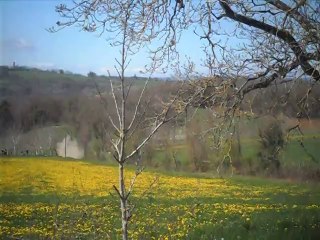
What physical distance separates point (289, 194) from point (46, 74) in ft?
9.35

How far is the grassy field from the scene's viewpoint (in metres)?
3.38

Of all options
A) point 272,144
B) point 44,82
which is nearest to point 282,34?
point 272,144

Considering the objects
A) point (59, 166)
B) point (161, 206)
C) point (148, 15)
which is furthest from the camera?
point (161, 206)

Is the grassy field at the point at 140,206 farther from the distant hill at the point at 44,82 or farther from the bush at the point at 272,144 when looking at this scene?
the distant hill at the point at 44,82

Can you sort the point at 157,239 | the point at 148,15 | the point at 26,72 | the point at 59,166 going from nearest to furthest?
1. the point at 26,72
2. the point at 148,15
3. the point at 59,166
4. the point at 157,239

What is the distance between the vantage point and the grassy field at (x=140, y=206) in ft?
11.1

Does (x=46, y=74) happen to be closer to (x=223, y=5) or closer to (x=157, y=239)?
(x=223, y=5)

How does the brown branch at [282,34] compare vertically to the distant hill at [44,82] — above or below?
above

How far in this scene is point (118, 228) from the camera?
13.4 feet

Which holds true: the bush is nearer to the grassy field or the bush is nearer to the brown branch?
the grassy field

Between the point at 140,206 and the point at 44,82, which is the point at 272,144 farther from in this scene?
the point at 44,82

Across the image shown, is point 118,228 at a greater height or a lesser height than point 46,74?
lesser

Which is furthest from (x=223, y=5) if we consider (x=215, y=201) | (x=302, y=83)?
(x=215, y=201)

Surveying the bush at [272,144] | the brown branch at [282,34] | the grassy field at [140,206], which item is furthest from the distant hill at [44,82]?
the bush at [272,144]
